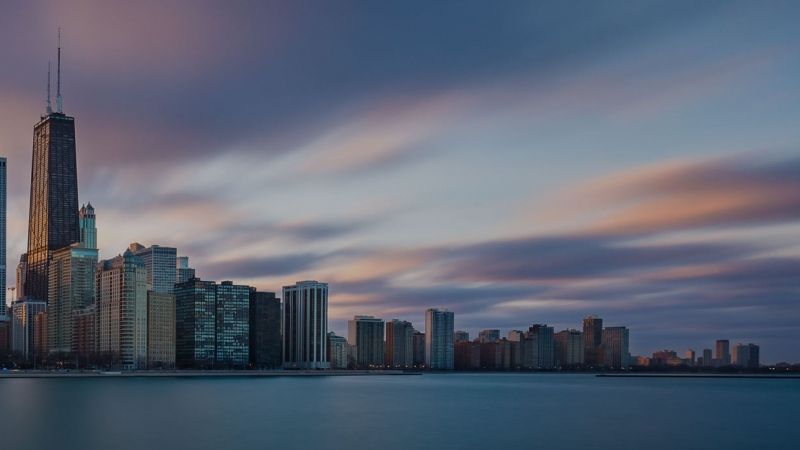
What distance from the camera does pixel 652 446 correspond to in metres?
72.0

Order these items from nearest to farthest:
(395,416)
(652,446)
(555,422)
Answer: (652,446) < (555,422) < (395,416)

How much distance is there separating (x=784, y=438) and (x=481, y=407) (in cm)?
4620

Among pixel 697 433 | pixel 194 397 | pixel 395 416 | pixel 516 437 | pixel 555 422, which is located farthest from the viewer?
pixel 194 397

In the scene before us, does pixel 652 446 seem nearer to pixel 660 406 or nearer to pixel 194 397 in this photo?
pixel 660 406

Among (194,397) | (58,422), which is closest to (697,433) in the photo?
(58,422)

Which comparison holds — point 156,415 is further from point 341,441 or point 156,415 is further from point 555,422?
point 555,422

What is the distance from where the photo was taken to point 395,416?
102 metres

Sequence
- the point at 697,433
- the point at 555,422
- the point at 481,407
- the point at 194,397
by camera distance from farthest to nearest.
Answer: the point at 194,397 → the point at 481,407 → the point at 555,422 → the point at 697,433

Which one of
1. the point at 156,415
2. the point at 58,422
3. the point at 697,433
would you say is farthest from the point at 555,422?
the point at 58,422

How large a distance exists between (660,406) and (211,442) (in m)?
77.8

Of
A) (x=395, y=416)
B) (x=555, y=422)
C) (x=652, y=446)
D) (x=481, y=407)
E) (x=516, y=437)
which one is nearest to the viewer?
(x=652, y=446)

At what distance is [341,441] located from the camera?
74875 millimetres

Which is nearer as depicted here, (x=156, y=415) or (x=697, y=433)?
(x=697, y=433)

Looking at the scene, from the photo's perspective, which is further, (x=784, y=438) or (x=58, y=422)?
(x=58, y=422)
